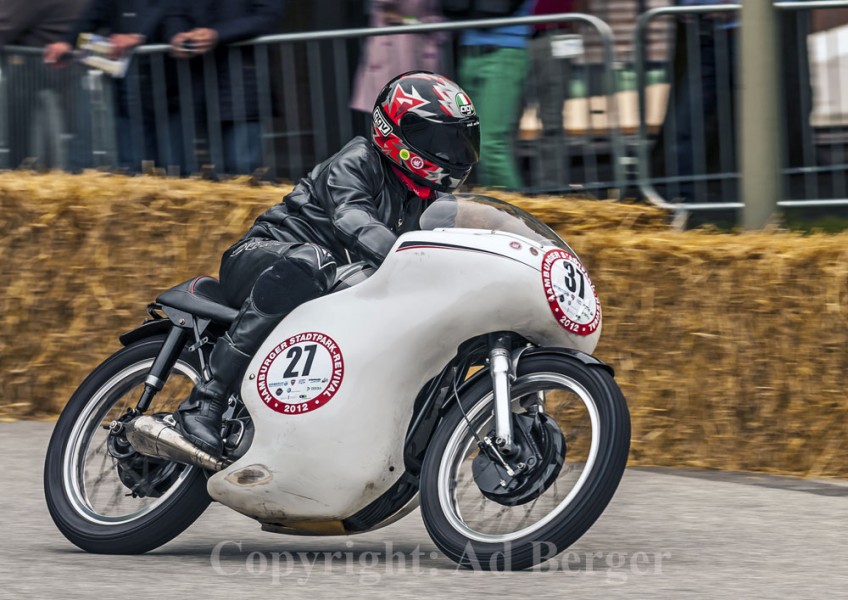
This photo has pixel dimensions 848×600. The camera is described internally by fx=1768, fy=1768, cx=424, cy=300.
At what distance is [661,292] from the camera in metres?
7.76

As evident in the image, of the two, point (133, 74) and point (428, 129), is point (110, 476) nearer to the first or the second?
point (428, 129)

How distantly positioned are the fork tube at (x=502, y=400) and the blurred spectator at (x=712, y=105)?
133 inches

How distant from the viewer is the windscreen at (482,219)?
18.4 feet

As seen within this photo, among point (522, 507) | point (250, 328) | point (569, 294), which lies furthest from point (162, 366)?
point (569, 294)

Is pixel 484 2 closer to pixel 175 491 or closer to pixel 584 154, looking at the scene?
pixel 584 154

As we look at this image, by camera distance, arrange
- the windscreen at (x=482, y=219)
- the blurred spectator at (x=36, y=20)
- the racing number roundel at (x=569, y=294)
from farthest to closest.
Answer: the blurred spectator at (x=36, y=20)
the windscreen at (x=482, y=219)
the racing number roundel at (x=569, y=294)

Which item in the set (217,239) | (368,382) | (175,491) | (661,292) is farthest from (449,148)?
(217,239)

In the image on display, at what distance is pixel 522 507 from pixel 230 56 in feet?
13.7

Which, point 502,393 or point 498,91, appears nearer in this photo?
point 502,393

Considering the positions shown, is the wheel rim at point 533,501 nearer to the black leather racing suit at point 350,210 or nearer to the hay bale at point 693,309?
the black leather racing suit at point 350,210

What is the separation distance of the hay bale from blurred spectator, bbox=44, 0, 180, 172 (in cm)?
68

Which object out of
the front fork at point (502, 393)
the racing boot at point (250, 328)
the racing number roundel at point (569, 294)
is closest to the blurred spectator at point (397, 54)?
the racing boot at point (250, 328)

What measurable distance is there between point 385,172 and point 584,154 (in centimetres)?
284

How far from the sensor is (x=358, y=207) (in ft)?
19.0
